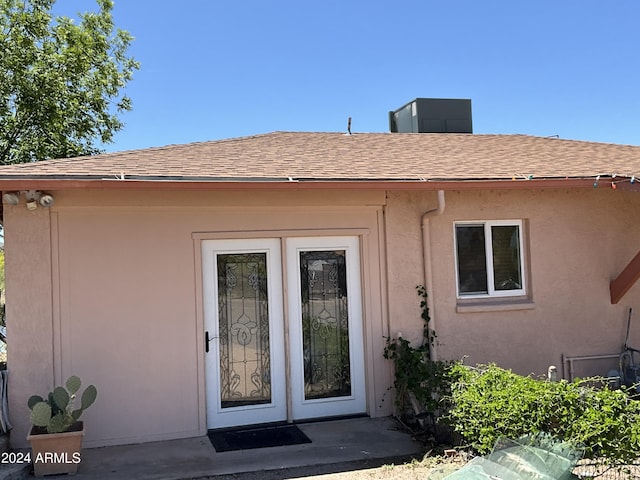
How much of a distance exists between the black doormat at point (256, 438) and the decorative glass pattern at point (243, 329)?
0.32 m

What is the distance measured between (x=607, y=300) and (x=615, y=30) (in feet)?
29.0

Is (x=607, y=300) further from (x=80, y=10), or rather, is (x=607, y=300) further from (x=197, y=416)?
(x=80, y=10)

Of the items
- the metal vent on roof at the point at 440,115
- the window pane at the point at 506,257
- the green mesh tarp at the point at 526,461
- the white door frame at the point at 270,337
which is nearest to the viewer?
the green mesh tarp at the point at 526,461

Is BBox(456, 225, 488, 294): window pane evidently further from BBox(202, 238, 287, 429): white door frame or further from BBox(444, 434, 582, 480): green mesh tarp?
BBox(444, 434, 582, 480): green mesh tarp

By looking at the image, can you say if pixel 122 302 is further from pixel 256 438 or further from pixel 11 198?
pixel 256 438

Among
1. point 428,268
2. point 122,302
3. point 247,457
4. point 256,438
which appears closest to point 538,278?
point 428,268

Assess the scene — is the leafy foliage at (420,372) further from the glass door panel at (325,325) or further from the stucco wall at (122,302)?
the stucco wall at (122,302)

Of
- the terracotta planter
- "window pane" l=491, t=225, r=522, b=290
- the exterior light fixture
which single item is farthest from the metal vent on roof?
the terracotta planter

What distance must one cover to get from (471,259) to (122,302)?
4300 millimetres

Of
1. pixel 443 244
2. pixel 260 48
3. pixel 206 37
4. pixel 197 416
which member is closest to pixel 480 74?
pixel 260 48

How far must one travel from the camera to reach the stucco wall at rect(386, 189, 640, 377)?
723 cm

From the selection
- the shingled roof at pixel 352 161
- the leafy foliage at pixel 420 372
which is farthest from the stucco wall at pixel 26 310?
the leafy foliage at pixel 420 372

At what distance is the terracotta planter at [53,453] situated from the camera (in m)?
5.37

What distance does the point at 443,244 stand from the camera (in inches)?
287
